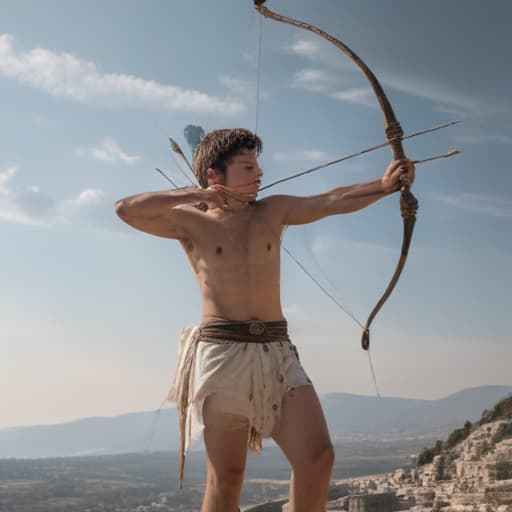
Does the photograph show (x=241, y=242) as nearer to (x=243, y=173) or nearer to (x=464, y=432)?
(x=243, y=173)

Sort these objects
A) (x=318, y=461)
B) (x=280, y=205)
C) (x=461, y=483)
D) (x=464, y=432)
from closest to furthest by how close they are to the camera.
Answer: (x=318, y=461), (x=280, y=205), (x=461, y=483), (x=464, y=432)

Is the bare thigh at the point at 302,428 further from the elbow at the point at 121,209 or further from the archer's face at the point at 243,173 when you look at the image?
the elbow at the point at 121,209

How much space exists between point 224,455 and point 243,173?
1326 millimetres

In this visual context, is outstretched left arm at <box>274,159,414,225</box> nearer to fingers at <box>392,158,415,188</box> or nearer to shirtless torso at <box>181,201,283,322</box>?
fingers at <box>392,158,415,188</box>

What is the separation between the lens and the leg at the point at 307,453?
3248mm

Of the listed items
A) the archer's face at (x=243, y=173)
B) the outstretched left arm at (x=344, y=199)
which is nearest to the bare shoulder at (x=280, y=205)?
the outstretched left arm at (x=344, y=199)

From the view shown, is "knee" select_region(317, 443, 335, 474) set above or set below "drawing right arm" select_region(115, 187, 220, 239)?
below

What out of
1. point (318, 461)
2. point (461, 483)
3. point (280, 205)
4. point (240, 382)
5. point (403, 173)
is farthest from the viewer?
point (461, 483)

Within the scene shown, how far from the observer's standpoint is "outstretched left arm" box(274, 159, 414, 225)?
367 cm

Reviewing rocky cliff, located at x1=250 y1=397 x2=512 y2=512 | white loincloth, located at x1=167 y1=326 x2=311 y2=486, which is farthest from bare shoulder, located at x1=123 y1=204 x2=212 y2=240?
rocky cliff, located at x1=250 y1=397 x2=512 y2=512

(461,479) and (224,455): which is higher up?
(224,455)

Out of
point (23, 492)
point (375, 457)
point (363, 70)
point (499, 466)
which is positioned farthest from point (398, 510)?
point (23, 492)

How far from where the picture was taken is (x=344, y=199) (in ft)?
12.2

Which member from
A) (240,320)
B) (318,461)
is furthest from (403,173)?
(318,461)
